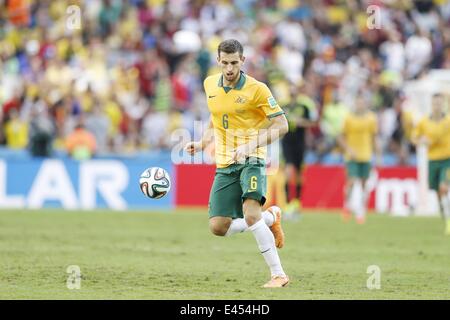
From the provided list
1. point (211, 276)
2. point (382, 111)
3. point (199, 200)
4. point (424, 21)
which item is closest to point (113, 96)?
point (199, 200)

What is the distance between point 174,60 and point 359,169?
8.07 meters

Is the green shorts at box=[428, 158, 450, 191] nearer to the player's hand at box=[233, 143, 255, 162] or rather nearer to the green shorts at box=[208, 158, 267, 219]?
the green shorts at box=[208, 158, 267, 219]

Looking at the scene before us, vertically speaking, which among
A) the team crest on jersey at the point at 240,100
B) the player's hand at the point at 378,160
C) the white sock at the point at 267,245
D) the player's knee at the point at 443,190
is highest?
the team crest on jersey at the point at 240,100

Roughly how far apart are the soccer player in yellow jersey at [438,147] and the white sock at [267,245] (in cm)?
889

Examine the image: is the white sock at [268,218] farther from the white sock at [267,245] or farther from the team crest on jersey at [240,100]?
the team crest on jersey at [240,100]

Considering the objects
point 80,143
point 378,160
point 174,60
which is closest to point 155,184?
point 378,160

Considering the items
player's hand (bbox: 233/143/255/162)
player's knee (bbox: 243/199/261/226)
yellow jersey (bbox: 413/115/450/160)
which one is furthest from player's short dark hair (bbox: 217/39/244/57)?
yellow jersey (bbox: 413/115/450/160)

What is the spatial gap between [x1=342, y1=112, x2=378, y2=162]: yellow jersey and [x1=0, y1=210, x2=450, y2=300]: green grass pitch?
4.34 ft

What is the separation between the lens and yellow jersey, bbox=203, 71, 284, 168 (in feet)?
35.7

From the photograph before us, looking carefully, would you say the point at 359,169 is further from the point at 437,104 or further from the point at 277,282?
the point at 277,282

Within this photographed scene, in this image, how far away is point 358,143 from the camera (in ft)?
70.6

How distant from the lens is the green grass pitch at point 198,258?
34.2ft

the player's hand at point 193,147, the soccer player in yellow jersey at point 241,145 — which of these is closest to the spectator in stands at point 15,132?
the player's hand at point 193,147

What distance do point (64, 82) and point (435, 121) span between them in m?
10.1
